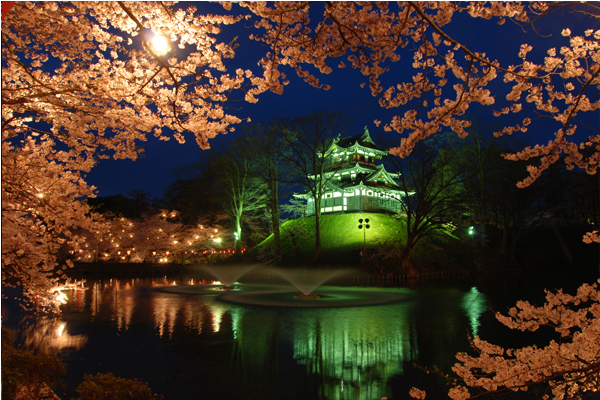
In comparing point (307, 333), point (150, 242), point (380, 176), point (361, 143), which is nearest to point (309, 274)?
point (380, 176)

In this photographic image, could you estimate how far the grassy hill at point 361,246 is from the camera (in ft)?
110

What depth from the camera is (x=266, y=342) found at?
32.7ft

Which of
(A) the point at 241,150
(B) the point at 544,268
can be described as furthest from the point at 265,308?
(B) the point at 544,268

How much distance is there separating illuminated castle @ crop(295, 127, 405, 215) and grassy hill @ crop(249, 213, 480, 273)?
2.43 meters

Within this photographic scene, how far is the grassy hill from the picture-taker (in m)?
33.6

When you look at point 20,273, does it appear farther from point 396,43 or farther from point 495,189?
point 495,189

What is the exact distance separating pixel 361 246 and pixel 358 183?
1040 cm

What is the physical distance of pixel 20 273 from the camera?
8.22 meters

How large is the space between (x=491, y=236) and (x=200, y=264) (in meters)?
36.8

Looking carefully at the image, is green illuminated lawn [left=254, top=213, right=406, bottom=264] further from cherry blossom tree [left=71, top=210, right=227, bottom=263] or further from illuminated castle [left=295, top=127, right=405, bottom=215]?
cherry blossom tree [left=71, top=210, right=227, bottom=263]

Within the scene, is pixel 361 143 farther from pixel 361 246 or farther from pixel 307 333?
pixel 307 333

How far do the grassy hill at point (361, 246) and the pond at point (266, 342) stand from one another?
15.2 meters

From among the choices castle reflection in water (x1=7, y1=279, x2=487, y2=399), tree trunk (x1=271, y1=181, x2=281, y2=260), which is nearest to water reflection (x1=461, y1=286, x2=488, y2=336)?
castle reflection in water (x1=7, y1=279, x2=487, y2=399)

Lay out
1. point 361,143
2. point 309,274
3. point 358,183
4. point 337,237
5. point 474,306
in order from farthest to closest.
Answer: point 361,143, point 358,183, point 337,237, point 309,274, point 474,306
